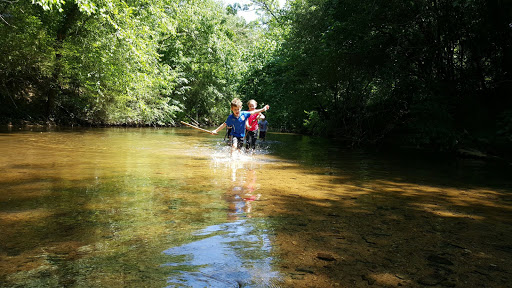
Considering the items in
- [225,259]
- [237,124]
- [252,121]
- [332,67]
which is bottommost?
[225,259]

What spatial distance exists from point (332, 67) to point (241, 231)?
61.5 feet

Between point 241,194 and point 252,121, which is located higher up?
point 252,121

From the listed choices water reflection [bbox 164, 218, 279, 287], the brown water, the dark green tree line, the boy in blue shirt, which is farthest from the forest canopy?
water reflection [bbox 164, 218, 279, 287]

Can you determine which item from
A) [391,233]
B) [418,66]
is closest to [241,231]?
[391,233]

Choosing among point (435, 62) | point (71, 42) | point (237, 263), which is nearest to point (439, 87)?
point (435, 62)

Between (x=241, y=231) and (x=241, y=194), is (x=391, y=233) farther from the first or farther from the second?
(x=241, y=194)

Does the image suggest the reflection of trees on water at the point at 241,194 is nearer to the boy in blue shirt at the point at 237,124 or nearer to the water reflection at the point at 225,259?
the water reflection at the point at 225,259

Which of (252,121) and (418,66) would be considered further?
(418,66)

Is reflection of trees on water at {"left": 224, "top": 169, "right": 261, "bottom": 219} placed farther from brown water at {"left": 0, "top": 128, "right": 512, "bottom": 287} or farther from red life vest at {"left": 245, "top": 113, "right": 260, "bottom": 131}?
red life vest at {"left": 245, "top": 113, "right": 260, "bottom": 131}

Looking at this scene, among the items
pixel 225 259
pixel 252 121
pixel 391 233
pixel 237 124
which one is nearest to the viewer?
pixel 225 259

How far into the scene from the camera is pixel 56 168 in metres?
7.41

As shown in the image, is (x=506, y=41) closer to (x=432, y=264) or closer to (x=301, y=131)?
(x=432, y=264)

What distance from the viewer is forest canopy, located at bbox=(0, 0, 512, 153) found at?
1401 cm

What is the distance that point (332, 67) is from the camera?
21.2m
